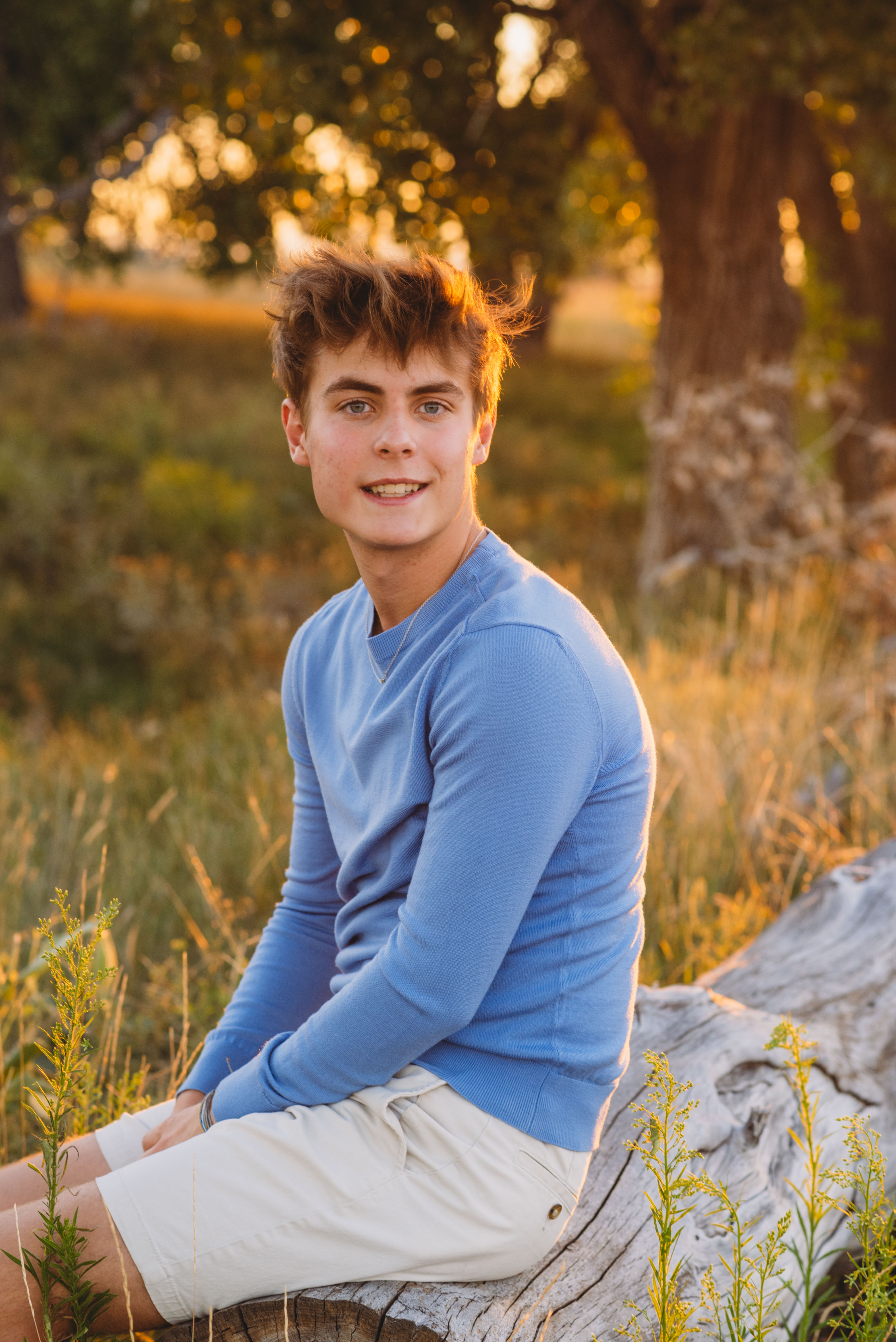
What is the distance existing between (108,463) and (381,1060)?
10.9 m

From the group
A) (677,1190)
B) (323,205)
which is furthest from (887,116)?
(677,1190)

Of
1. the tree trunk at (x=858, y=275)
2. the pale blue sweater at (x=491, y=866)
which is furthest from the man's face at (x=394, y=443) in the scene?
the tree trunk at (x=858, y=275)

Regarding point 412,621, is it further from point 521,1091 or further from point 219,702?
point 219,702

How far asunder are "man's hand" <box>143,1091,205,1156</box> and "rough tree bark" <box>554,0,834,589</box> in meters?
5.82

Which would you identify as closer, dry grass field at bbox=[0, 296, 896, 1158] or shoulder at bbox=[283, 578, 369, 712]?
shoulder at bbox=[283, 578, 369, 712]

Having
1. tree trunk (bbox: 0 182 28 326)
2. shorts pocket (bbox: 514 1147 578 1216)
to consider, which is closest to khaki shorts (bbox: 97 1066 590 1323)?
shorts pocket (bbox: 514 1147 578 1216)

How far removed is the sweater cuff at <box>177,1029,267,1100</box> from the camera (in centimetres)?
220

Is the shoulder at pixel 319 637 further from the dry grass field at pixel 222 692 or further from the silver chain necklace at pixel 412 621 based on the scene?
the dry grass field at pixel 222 692

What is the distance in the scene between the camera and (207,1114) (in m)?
1.96

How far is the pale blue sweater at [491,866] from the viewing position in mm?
1680

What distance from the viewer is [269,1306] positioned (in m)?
1.83

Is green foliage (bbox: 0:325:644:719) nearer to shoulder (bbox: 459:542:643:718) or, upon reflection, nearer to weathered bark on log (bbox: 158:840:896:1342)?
weathered bark on log (bbox: 158:840:896:1342)

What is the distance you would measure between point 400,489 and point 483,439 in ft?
0.95

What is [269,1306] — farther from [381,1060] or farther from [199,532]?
[199,532]
